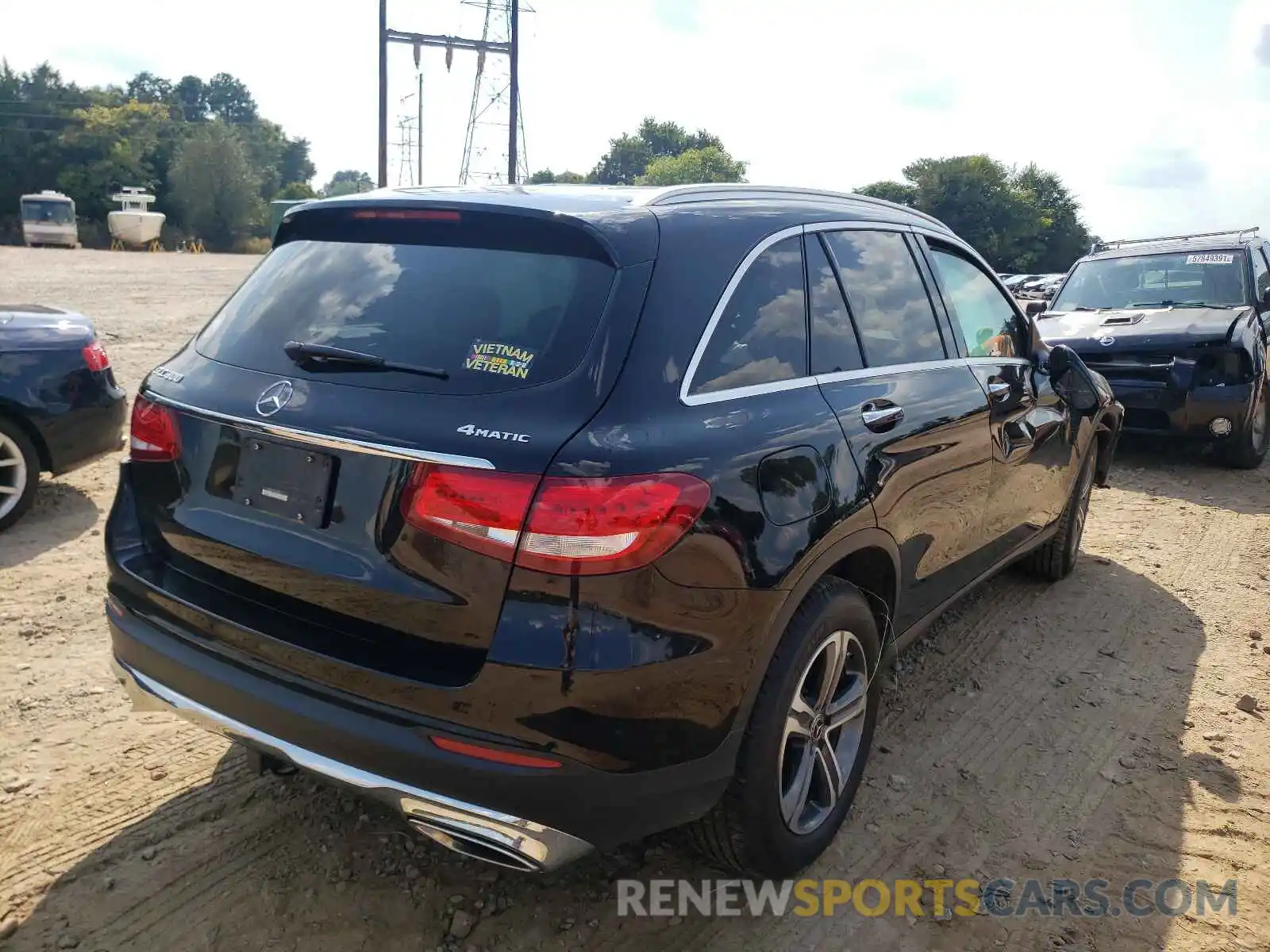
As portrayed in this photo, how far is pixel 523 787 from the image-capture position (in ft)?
6.63

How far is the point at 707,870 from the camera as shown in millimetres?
2756

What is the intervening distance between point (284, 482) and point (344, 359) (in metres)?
0.32

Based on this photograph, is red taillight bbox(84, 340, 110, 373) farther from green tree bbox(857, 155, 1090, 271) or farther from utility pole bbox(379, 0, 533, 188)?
green tree bbox(857, 155, 1090, 271)

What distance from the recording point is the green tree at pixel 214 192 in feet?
187

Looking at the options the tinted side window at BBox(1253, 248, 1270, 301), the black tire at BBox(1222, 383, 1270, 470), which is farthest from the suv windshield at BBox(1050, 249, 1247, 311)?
the black tire at BBox(1222, 383, 1270, 470)

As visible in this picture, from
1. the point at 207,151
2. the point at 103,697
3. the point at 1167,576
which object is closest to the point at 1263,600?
the point at 1167,576

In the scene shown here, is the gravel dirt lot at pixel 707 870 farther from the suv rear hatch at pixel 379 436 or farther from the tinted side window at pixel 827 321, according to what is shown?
the tinted side window at pixel 827 321

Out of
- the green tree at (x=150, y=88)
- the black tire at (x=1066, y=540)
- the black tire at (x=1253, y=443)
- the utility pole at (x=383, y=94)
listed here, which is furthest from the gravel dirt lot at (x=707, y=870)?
the green tree at (x=150, y=88)

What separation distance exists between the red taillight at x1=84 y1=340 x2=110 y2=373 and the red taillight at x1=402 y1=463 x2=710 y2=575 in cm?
422

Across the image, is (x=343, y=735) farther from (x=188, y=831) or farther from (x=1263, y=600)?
(x=1263, y=600)

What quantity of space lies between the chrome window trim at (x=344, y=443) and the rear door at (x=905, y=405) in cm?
113

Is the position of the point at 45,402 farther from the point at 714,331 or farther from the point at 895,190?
Result: the point at 895,190

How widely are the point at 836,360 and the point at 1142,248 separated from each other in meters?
7.89

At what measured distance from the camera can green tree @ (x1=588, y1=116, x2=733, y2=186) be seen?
78562mm
